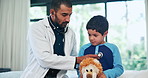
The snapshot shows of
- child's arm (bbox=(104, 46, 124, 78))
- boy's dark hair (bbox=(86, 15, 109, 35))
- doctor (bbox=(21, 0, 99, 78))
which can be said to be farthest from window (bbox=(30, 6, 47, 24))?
child's arm (bbox=(104, 46, 124, 78))

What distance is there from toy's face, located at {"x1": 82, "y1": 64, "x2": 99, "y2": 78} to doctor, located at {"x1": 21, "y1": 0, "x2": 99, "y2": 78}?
0.41ft

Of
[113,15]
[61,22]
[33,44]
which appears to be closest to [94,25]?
[61,22]

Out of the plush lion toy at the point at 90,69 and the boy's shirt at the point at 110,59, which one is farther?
the boy's shirt at the point at 110,59

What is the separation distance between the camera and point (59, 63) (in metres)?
1.20

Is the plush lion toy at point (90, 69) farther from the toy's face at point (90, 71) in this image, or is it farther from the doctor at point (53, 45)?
the doctor at point (53, 45)

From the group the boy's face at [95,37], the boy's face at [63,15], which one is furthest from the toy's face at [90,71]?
the boy's face at [63,15]

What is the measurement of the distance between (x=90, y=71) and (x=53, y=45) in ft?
1.32

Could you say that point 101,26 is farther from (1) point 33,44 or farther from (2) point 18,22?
(2) point 18,22

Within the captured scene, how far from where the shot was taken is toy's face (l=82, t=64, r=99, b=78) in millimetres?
1006

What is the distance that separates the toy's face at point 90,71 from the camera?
101 centimetres

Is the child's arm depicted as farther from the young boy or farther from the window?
the window

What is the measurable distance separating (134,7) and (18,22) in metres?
2.27

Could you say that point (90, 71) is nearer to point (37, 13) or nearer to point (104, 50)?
point (104, 50)

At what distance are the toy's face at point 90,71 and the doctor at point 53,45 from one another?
0.12m
